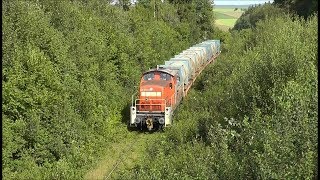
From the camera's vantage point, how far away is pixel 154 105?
89.1 feet

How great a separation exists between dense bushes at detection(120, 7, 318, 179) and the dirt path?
4.75 ft

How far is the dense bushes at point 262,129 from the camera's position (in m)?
11.2

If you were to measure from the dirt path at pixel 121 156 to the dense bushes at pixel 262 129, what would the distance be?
1449 mm

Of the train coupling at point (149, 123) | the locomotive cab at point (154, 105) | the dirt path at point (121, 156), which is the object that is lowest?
the dirt path at point (121, 156)

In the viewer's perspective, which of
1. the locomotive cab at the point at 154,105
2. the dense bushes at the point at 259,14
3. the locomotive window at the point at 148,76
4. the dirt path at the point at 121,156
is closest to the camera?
the dirt path at the point at 121,156

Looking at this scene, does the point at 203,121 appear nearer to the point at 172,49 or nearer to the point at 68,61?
the point at 68,61

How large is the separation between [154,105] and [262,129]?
48.7 feet

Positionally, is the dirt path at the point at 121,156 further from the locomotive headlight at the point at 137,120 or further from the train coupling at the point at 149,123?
the locomotive headlight at the point at 137,120

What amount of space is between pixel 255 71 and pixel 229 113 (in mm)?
2423

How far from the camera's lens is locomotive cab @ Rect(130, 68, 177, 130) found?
1056 inches

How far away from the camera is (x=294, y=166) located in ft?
35.4

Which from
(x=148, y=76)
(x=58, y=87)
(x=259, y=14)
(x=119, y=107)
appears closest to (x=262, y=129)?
(x=58, y=87)

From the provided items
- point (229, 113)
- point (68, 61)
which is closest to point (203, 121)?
point (229, 113)

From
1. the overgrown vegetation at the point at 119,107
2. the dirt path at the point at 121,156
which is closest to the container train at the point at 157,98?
the dirt path at the point at 121,156
